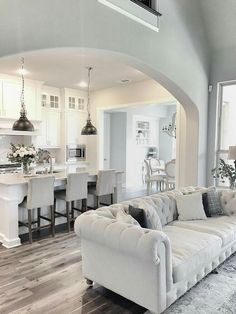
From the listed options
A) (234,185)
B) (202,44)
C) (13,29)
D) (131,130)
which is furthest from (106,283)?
(131,130)

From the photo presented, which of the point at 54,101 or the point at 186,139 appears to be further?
the point at 54,101

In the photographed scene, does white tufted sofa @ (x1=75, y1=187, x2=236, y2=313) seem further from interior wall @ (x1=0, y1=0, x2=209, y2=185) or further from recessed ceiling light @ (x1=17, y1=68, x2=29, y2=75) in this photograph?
Result: recessed ceiling light @ (x1=17, y1=68, x2=29, y2=75)

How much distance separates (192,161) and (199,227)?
250 centimetres

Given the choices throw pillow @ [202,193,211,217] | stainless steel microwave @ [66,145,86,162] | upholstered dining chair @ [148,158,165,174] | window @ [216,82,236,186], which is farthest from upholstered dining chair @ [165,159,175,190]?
throw pillow @ [202,193,211,217]

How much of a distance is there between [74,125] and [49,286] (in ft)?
17.4

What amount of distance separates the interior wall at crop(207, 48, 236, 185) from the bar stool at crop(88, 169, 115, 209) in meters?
2.17

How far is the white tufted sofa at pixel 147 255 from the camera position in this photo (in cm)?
222

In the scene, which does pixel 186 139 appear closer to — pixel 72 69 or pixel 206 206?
pixel 206 206

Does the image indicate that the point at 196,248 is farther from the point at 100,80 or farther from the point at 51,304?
the point at 100,80

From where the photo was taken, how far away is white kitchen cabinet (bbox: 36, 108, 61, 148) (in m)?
7.08

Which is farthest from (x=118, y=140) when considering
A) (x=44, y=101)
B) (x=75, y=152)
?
(x=44, y=101)

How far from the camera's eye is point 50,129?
7277 millimetres

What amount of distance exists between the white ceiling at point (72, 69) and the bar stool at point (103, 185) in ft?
6.65

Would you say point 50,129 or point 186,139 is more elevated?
point 50,129
